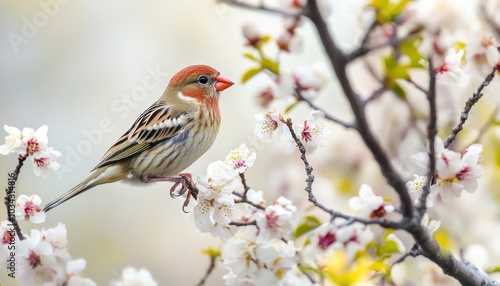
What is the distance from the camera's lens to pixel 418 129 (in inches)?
107

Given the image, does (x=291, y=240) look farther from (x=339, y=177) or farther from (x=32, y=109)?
(x=32, y=109)

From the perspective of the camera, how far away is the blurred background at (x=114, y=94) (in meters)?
4.12

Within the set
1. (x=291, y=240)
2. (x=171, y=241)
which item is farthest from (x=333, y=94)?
(x=291, y=240)

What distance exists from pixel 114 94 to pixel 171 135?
1929 millimetres

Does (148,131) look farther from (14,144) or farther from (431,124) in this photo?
(431,124)

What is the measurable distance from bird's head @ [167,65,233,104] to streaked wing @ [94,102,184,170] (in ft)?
0.32

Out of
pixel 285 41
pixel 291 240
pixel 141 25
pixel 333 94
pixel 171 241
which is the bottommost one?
pixel 291 240

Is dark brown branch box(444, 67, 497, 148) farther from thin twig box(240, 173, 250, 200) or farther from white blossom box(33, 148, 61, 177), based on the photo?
white blossom box(33, 148, 61, 177)

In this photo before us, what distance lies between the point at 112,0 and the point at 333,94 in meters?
1.89

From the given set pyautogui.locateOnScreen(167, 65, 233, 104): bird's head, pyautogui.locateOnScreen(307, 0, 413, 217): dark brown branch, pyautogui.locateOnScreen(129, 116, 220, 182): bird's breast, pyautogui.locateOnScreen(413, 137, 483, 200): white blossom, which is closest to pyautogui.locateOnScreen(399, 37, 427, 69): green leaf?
Result: pyautogui.locateOnScreen(307, 0, 413, 217): dark brown branch

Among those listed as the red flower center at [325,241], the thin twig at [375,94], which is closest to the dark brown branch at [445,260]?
the red flower center at [325,241]

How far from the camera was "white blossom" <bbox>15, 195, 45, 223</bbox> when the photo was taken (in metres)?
1.66

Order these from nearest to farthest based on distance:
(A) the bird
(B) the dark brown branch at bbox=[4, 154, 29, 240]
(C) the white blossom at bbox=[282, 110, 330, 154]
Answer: (B) the dark brown branch at bbox=[4, 154, 29, 240] → (C) the white blossom at bbox=[282, 110, 330, 154] → (A) the bird

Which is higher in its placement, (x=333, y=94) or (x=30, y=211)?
(x=333, y=94)
